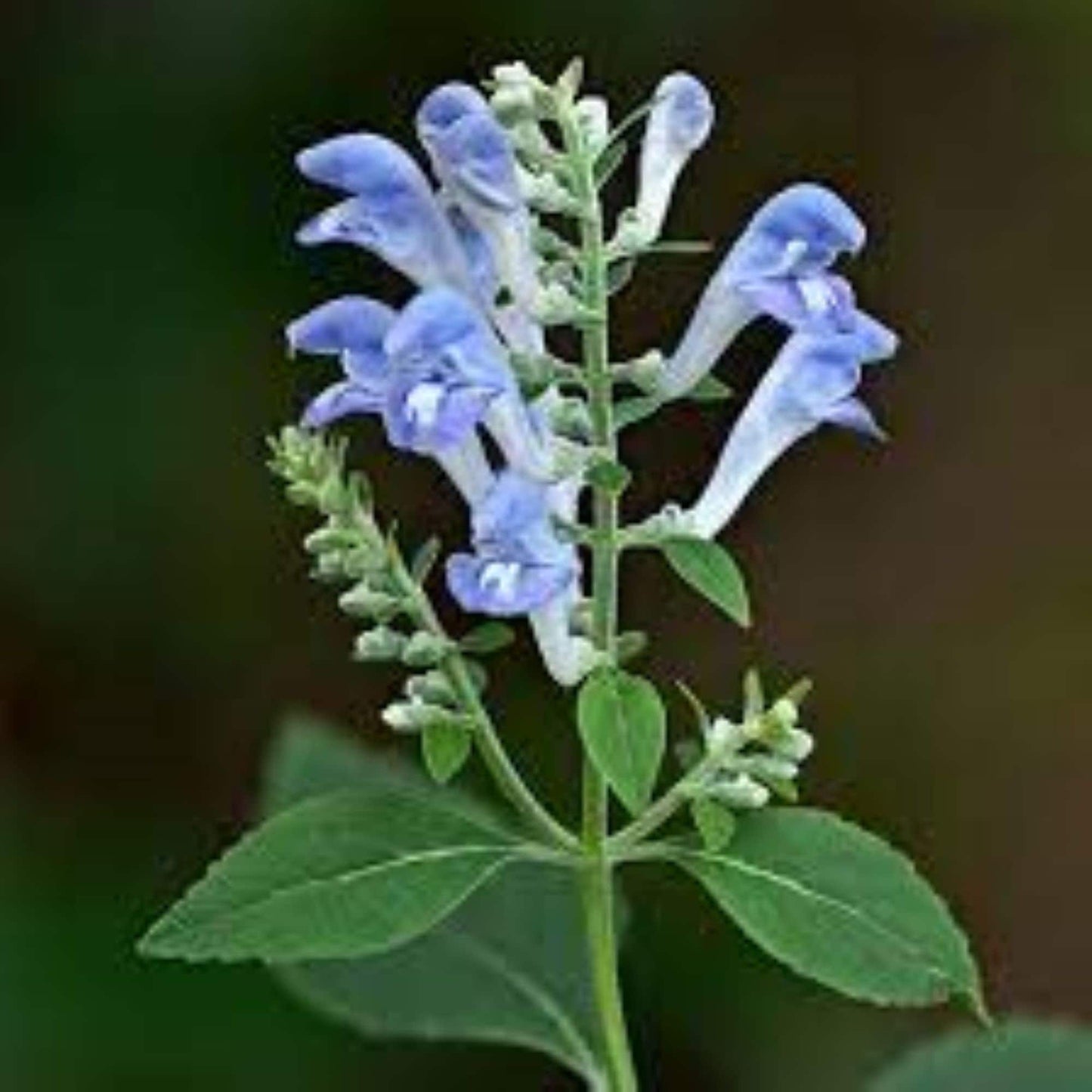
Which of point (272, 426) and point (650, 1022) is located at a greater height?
point (272, 426)

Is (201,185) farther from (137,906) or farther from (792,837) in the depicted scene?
(792,837)

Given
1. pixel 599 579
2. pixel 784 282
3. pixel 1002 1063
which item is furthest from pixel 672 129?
pixel 1002 1063

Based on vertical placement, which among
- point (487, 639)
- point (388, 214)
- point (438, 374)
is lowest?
point (487, 639)

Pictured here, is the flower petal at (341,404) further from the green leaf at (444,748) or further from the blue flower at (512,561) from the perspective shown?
the green leaf at (444,748)

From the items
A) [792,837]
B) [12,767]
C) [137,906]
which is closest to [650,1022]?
[137,906]

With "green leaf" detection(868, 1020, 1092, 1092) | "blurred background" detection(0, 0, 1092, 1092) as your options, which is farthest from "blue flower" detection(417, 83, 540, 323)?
"blurred background" detection(0, 0, 1092, 1092)

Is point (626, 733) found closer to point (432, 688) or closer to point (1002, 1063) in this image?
point (432, 688)
